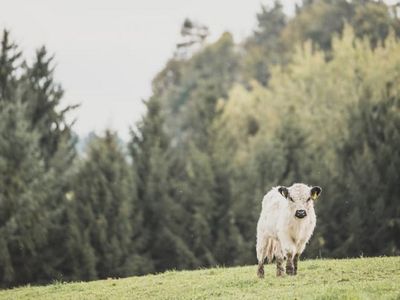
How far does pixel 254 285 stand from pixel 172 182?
100ft

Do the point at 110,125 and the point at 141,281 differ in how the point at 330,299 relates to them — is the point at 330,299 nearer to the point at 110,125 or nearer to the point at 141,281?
the point at 141,281

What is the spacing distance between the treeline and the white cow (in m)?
22.5

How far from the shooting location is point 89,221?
131ft

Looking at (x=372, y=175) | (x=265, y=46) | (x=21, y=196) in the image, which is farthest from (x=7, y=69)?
(x=265, y=46)

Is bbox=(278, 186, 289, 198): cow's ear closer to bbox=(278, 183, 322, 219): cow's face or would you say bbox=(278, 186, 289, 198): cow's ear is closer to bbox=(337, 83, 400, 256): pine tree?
bbox=(278, 183, 322, 219): cow's face

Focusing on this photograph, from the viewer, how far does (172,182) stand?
148ft

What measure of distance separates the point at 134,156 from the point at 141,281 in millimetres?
28219

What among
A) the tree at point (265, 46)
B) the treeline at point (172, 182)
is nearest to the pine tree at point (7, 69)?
the treeline at point (172, 182)

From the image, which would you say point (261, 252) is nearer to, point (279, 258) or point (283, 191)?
point (279, 258)

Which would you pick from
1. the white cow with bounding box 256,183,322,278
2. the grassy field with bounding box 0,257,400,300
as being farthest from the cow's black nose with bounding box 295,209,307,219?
the grassy field with bounding box 0,257,400,300

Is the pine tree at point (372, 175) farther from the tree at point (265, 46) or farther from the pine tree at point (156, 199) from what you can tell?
the tree at point (265, 46)

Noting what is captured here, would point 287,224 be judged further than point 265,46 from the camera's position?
No

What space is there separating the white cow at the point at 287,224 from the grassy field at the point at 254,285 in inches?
20.9

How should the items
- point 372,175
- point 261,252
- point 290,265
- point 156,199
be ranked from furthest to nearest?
point 156,199 < point 372,175 < point 261,252 < point 290,265
